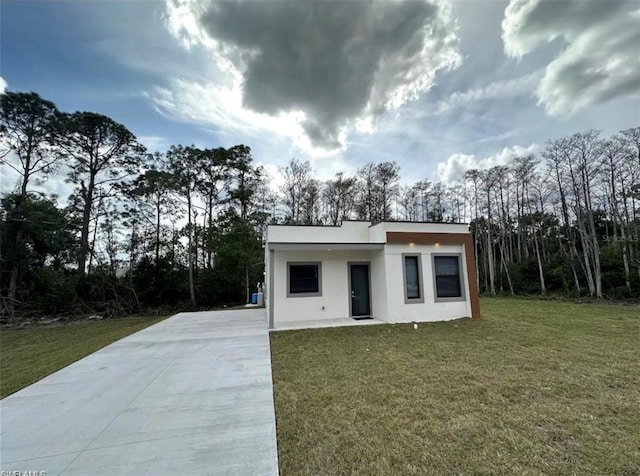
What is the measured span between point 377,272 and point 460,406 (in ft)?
19.3

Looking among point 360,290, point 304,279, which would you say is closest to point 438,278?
point 360,290

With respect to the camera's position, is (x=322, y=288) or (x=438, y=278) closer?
(x=438, y=278)

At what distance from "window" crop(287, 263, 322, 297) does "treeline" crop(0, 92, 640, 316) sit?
309 inches

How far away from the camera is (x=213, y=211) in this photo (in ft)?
62.1

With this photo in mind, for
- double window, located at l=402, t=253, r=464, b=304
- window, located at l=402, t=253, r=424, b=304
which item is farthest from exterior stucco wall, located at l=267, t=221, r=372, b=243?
double window, located at l=402, t=253, r=464, b=304

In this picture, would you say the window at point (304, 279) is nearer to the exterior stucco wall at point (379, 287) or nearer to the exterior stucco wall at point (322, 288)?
the exterior stucco wall at point (322, 288)

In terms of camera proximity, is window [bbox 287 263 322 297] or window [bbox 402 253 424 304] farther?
window [bbox 287 263 322 297]

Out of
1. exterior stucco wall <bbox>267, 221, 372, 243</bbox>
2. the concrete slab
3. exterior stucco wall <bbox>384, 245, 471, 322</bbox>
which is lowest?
the concrete slab

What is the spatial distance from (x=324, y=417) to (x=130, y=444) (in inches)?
72.8

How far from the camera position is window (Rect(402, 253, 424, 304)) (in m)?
8.45

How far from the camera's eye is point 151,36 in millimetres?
8547

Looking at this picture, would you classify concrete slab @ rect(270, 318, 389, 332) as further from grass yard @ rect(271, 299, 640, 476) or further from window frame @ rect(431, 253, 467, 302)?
window frame @ rect(431, 253, 467, 302)

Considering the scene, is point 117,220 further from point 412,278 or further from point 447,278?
point 447,278

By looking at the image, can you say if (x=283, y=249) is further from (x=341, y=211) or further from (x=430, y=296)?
(x=341, y=211)
